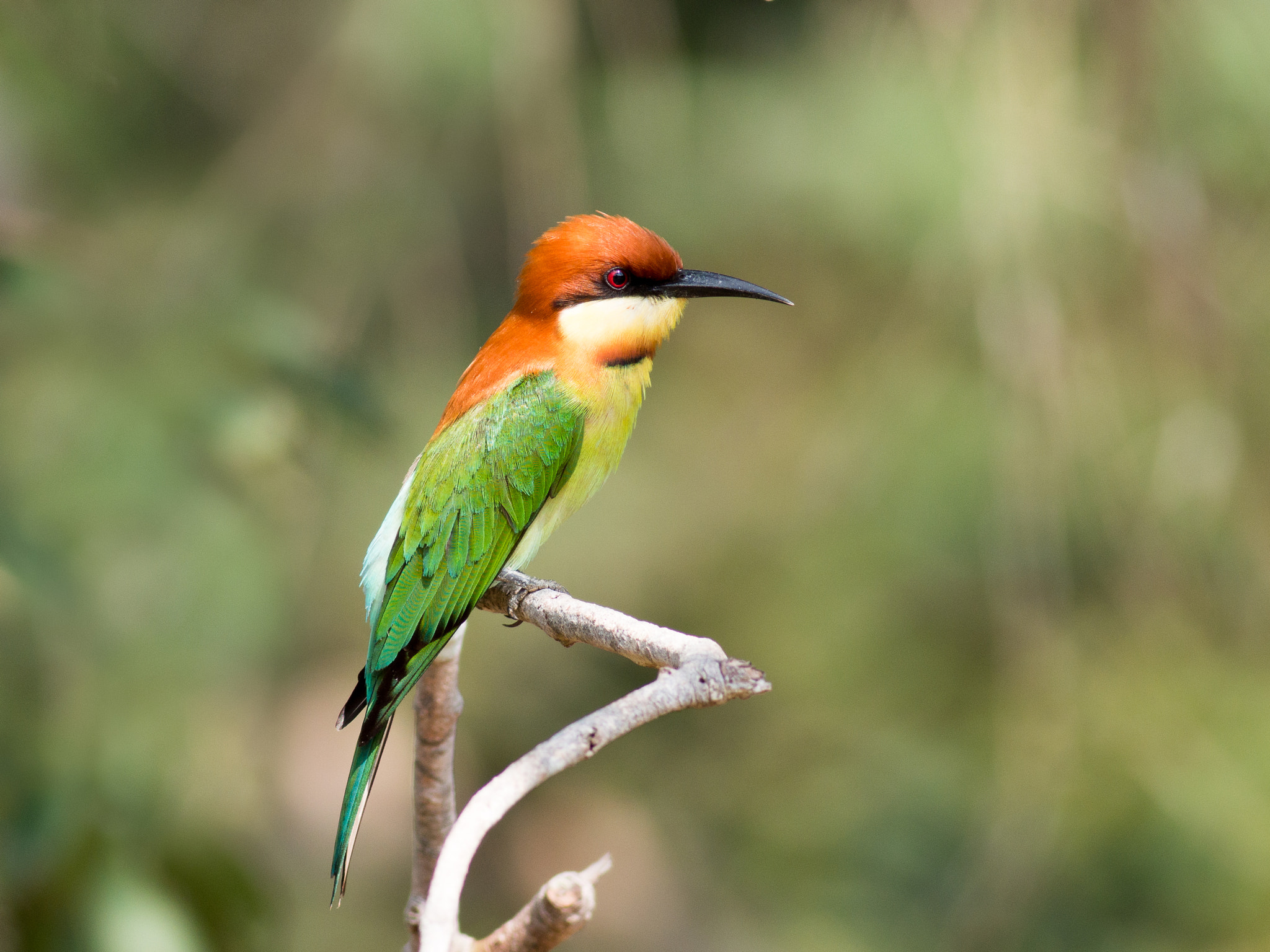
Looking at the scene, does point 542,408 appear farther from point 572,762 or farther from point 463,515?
point 572,762

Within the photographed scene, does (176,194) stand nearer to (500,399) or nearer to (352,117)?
(352,117)

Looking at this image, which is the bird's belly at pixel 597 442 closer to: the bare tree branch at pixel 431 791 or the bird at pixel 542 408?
the bird at pixel 542 408

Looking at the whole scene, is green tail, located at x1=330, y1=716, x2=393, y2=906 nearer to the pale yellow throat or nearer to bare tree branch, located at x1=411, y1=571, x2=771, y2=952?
bare tree branch, located at x1=411, y1=571, x2=771, y2=952

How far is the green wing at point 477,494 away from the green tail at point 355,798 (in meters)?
0.19

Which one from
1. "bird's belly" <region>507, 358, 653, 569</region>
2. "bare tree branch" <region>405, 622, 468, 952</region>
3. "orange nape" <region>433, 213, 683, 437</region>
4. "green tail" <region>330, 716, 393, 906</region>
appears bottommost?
"green tail" <region>330, 716, 393, 906</region>

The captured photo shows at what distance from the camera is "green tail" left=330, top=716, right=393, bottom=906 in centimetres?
162

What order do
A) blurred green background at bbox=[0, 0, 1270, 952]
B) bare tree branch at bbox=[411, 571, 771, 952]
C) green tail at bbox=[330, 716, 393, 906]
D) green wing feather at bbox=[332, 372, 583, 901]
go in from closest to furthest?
bare tree branch at bbox=[411, 571, 771, 952]
green tail at bbox=[330, 716, 393, 906]
green wing feather at bbox=[332, 372, 583, 901]
blurred green background at bbox=[0, 0, 1270, 952]

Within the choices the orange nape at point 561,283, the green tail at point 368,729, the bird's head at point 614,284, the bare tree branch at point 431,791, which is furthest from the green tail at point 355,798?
the bird's head at point 614,284

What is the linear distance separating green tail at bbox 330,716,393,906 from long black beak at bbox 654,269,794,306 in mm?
827

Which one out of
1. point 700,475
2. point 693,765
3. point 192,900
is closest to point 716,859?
point 693,765

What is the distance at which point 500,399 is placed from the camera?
2.13 m

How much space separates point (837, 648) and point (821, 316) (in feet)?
3.59

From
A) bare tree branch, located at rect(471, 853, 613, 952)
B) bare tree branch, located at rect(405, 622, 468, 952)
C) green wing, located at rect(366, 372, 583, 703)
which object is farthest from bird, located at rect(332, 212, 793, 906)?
bare tree branch, located at rect(471, 853, 613, 952)

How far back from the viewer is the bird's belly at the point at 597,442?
215cm
